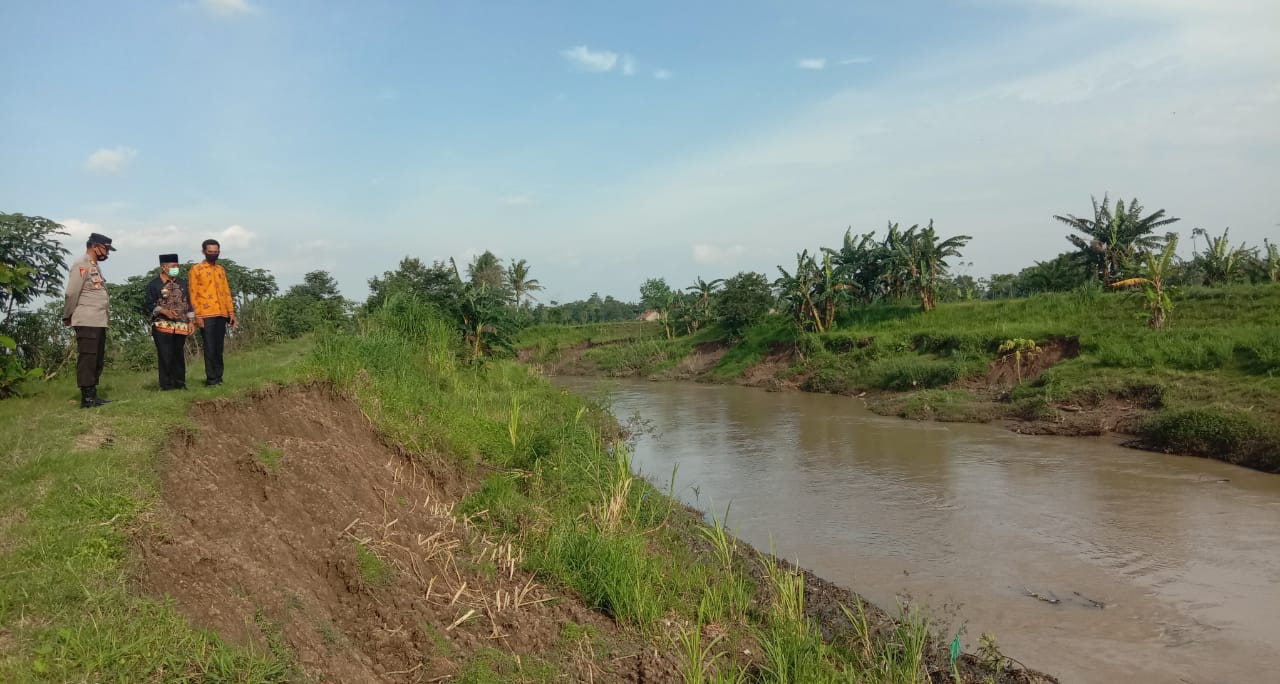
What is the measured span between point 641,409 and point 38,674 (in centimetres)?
1887

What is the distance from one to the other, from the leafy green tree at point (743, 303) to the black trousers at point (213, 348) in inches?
1059

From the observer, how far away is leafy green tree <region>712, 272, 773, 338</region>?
1292 inches

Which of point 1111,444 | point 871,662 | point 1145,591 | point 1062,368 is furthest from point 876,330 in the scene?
point 871,662

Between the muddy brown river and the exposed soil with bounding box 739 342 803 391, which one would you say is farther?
the exposed soil with bounding box 739 342 803 391

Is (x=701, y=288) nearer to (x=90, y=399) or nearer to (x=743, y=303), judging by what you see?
(x=743, y=303)

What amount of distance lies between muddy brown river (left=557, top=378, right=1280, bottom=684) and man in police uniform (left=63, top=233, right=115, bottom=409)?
18.7 ft

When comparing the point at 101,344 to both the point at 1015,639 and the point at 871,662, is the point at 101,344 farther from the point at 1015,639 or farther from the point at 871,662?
the point at 1015,639

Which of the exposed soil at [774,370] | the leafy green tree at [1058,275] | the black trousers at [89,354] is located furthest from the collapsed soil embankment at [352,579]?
the leafy green tree at [1058,275]

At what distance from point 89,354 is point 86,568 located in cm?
364

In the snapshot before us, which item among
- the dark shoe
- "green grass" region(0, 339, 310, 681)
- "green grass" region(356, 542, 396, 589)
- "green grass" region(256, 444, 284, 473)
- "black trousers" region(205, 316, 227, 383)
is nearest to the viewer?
"green grass" region(0, 339, 310, 681)

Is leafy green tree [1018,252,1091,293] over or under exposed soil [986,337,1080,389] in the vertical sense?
over

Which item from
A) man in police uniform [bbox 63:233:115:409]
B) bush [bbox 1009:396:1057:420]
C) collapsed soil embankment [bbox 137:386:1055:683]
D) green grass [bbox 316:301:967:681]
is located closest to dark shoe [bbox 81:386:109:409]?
man in police uniform [bbox 63:233:115:409]

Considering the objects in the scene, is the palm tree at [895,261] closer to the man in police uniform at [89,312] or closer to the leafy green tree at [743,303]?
the leafy green tree at [743,303]

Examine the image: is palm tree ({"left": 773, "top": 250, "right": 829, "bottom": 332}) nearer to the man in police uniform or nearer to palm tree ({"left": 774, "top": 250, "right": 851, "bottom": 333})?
palm tree ({"left": 774, "top": 250, "right": 851, "bottom": 333})
